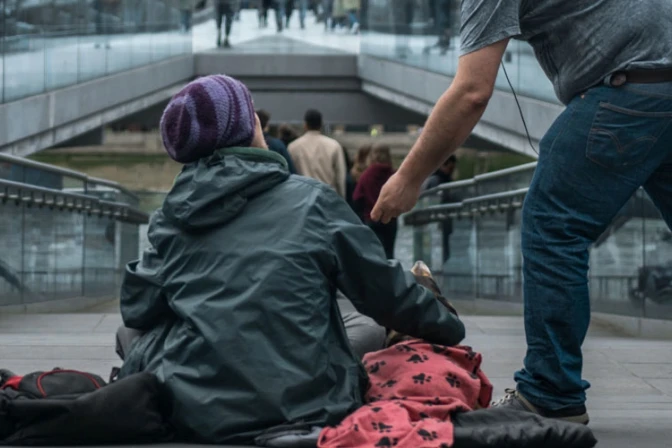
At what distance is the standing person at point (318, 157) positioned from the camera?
10.8 metres

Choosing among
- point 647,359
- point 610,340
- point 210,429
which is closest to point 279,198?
point 210,429

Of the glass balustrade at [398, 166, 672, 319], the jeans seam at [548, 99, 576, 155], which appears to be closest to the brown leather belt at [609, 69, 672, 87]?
the jeans seam at [548, 99, 576, 155]

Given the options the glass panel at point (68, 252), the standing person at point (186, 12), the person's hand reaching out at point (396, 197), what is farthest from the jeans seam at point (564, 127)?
the standing person at point (186, 12)

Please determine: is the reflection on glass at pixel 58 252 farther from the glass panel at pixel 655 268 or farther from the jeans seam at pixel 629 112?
the jeans seam at pixel 629 112

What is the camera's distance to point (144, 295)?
368 cm

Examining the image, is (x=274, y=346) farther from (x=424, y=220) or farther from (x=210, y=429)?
(x=424, y=220)

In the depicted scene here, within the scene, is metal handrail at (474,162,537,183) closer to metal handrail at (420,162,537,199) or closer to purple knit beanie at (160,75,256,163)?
metal handrail at (420,162,537,199)

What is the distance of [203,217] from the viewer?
354 cm

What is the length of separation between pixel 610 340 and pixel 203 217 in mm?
3853

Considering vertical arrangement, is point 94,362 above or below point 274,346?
below

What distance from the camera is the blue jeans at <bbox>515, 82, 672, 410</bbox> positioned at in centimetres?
362

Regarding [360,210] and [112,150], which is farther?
[112,150]

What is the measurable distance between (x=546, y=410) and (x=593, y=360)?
2.04 m

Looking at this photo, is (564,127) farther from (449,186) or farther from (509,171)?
(449,186)
